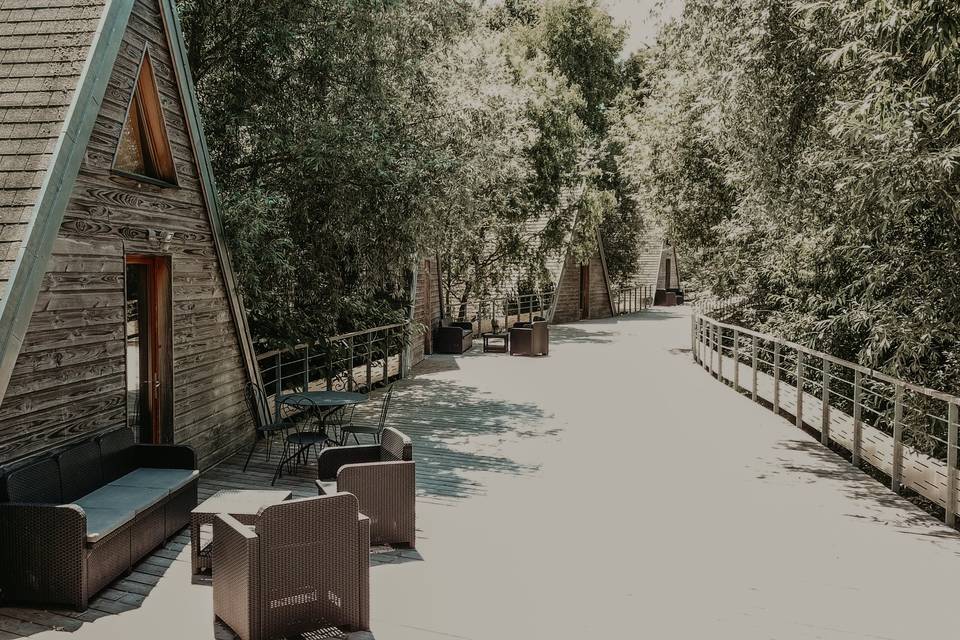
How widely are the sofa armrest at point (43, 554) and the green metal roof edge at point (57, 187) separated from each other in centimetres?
80

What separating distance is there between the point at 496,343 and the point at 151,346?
562 inches

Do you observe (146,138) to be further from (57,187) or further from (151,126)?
(57,187)

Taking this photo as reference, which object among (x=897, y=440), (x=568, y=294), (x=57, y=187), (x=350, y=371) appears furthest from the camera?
(x=568, y=294)

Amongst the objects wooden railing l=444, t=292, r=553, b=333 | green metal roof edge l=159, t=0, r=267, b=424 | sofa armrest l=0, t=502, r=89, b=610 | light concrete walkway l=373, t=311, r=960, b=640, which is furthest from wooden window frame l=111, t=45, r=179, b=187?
wooden railing l=444, t=292, r=553, b=333

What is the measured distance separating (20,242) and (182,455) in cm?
199

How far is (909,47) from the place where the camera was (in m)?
5.61

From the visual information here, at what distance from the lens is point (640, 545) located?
19.0 ft

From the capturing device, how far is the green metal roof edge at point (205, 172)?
7.09m

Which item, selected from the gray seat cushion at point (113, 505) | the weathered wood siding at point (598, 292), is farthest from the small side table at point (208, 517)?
the weathered wood siding at point (598, 292)

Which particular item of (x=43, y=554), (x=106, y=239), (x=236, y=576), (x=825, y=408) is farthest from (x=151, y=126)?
(x=825, y=408)

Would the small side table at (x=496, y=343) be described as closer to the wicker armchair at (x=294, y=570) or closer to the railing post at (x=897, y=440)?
the railing post at (x=897, y=440)

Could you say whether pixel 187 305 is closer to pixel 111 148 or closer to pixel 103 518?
pixel 111 148

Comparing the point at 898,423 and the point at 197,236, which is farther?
the point at 197,236

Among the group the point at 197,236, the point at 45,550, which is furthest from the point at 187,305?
the point at 45,550
